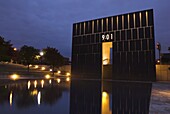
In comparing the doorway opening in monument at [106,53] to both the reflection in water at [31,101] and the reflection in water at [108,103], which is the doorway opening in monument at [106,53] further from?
the reflection in water at [31,101]

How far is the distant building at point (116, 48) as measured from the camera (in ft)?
93.6

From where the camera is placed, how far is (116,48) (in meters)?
31.4

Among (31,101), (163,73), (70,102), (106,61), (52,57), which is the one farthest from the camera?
(52,57)

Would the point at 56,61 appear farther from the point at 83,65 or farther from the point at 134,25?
the point at 134,25

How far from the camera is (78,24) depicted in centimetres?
3722

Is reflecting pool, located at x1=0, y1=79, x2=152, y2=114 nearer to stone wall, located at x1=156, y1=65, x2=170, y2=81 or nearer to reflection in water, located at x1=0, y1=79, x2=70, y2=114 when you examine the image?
reflection in water, located at x1=0, y1=79, x2=70, y2=114

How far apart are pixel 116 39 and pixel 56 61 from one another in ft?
51.2

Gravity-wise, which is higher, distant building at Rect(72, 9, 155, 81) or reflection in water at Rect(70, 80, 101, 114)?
distant building at Rect(72, 9, 155, 81)

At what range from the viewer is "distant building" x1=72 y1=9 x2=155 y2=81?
2853cm

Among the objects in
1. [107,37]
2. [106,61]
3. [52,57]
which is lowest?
[106,61]

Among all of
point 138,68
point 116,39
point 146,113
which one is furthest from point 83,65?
point 146,113

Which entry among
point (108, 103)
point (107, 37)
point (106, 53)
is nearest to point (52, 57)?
point (106, 53)

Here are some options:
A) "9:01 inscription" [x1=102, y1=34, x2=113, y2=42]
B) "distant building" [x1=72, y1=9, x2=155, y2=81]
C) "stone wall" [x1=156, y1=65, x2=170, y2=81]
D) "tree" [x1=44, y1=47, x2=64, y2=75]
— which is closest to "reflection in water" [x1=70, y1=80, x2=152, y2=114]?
"distant building" [x1=72, y1=9, x2=155, y2=81]

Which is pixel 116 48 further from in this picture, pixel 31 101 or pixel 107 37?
pixel 31 101
